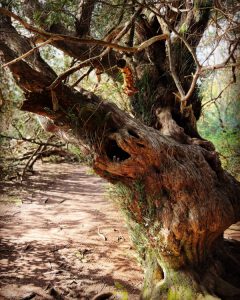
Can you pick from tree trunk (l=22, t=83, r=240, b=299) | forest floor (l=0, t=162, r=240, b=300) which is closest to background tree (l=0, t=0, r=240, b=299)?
tree trunk (l=22, t=83, r=240, b=299)

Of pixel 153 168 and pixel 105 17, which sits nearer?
pixel 153 168

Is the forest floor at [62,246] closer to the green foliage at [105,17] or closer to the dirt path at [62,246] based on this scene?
the dirt path at [62,246]

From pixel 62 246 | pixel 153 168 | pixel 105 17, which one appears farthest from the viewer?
pixel 62 246

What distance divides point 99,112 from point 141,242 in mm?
1942

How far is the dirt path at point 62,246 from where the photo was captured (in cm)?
436

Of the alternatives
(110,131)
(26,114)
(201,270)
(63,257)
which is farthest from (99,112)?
(26,114)

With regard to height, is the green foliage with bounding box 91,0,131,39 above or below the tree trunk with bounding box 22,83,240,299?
above

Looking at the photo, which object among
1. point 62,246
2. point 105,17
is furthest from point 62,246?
point 105,17

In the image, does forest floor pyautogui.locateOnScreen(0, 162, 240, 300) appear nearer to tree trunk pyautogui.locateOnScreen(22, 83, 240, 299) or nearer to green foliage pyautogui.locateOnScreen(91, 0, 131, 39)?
tree trunk pyautogui.locateOnScreen(22, 83, 240, 299)

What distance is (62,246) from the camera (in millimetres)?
5648

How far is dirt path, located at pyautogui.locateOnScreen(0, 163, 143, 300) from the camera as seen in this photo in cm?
436

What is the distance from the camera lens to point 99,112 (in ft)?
12.4

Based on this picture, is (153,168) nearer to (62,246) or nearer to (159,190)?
(159,190)

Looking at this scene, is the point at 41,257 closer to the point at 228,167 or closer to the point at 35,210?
the point at 35,210
